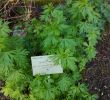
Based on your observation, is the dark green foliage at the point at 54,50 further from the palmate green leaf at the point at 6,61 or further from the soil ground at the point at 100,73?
the soil ground at the point at 100,73

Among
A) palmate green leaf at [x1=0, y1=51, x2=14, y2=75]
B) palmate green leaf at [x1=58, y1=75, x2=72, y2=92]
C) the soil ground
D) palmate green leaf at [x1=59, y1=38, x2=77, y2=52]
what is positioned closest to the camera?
palmate green leaf at [x1=0, y1=51, x2=14, y2=75]

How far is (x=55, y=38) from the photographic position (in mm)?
2605

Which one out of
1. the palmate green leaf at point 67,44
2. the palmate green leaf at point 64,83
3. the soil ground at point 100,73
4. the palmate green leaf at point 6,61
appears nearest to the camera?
the palmate green leaf at point 6,61

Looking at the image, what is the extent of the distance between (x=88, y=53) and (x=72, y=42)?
0.20m

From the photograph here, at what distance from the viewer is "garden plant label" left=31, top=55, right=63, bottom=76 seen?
266 cm

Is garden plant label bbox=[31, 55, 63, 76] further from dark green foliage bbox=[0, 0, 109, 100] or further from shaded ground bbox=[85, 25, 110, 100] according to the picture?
shaded ground bbox=[85, 25, 110, 100]

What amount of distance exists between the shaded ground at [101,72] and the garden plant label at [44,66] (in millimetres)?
827

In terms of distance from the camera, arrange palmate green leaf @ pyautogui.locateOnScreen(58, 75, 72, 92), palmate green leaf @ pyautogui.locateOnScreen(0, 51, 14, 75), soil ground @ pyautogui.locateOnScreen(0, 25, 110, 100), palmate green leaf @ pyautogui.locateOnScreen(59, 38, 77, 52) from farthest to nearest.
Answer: soil ground @ pyautogui.locateOnScreen(0, 25, 110, 100), palmate green leaf @ pyautogui.locateOnScreen(58, 75, 72, 92), palmate green leaf @ pyautogui.locateOnScreen(59, 38, 77, 52), palmate green leaf @ pyautogui.locateOnScreen(0, 51, 14, 75)

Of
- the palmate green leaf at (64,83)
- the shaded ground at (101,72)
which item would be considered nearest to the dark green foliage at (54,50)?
the palmate green leaf at (64,83)

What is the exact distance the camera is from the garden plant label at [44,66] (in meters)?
2.66

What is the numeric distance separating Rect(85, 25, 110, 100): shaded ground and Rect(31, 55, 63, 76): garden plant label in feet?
2.71

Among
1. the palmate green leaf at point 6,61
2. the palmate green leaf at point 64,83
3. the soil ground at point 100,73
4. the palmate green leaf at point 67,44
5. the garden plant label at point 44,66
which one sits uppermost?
the palmate green leaf at point 67,44

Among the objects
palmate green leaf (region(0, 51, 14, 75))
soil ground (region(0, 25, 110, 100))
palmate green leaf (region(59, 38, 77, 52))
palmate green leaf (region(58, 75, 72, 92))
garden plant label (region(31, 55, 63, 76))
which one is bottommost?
soil ground (region(0, 25, 110, 100))

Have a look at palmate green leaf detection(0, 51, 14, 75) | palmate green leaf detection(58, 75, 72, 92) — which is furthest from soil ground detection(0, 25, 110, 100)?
palmate green leaf detection(0, 51, 14, 75)
